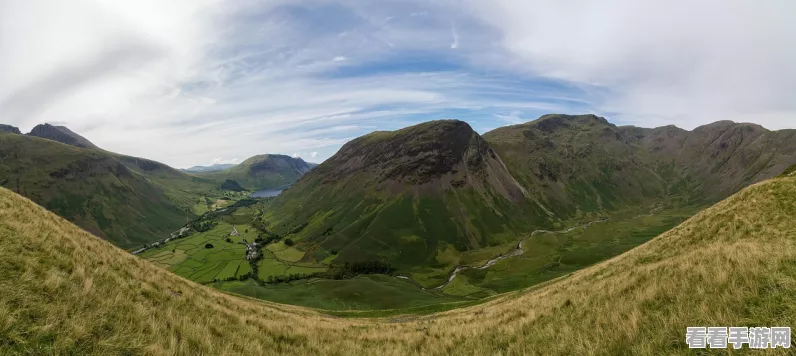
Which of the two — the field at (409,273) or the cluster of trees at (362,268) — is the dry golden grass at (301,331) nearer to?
the field at (409,273)

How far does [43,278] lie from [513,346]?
16058mm

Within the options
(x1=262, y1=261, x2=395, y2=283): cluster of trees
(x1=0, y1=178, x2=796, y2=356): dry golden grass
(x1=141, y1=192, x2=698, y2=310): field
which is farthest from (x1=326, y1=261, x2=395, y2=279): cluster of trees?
(x1=0, y1=178, x2=796, y2=356): dry golden grass

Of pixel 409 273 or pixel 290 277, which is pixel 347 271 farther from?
pixel 409 273

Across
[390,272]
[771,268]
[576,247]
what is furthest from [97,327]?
[576,247]

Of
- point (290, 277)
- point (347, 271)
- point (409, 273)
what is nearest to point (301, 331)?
point (290, 277)

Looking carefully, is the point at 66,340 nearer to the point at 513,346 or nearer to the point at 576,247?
the point at 513,346

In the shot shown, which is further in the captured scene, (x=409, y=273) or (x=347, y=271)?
(x=409, y=273)

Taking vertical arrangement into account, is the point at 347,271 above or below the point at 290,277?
above

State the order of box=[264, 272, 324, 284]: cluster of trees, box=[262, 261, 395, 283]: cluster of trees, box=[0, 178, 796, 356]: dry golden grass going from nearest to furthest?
box=[0, 178, 796, 356]: dry golden grass, box=[264, 272, 324, 284]: cluster of trees, box=[262, 261, 395, 283]: cluster of trees

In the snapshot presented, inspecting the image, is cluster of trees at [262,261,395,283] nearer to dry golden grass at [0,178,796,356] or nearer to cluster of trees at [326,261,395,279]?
cluster of trees at [326,261,395,279]

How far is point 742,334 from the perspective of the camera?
757 centimetres

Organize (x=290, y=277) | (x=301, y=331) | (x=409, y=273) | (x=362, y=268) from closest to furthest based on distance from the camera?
1. (x=301, y=331)
2. (x=290, y=277)
3. (x=409, y=273)
4. (x=362, y=268)

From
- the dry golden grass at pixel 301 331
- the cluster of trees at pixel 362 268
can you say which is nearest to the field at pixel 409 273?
the cluster of trees at pixel 362 268

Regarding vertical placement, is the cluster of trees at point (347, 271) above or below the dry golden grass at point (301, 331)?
below
